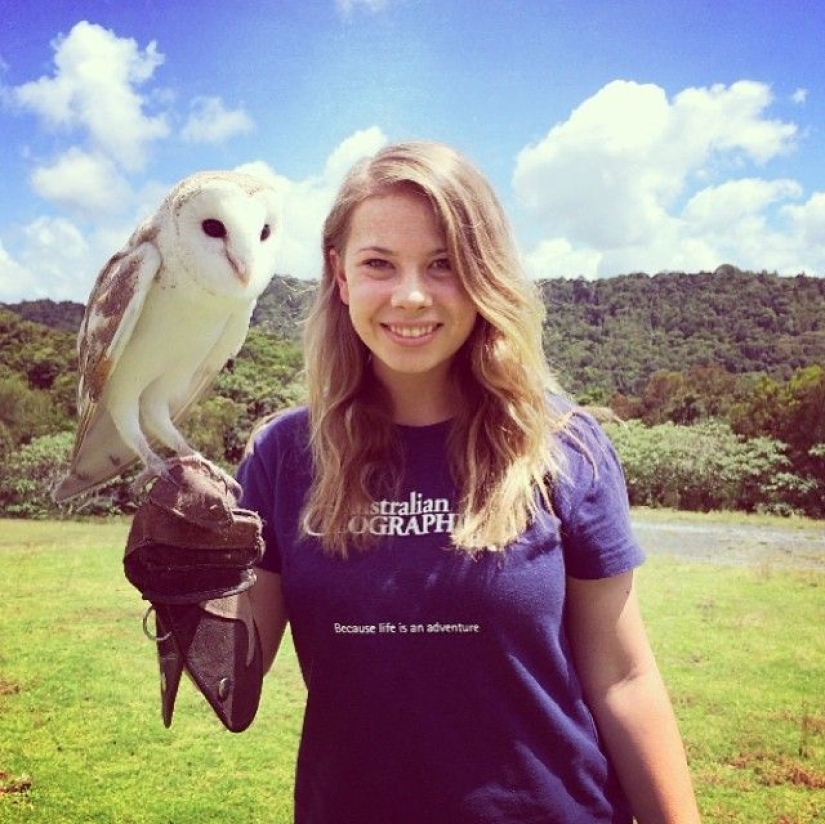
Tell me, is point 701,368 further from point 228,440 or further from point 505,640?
point 505,640

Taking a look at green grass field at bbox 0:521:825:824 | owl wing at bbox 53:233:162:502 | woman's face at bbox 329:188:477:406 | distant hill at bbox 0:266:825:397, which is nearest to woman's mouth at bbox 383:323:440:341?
woman's face at bbox 329:188:477:406

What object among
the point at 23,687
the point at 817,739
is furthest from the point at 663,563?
the point at 23,687

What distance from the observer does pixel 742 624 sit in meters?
5.61

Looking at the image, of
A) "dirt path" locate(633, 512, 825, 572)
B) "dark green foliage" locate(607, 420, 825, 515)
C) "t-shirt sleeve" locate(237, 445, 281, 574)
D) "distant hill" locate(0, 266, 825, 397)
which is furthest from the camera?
"distant hill" locate(0, 266, 825, 397)

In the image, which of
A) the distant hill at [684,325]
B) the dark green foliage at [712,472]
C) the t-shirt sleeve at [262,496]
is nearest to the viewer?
the t-shirt sleeve at [262,496]

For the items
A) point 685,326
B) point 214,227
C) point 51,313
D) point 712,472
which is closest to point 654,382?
point 712,472

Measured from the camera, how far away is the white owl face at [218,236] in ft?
3.87

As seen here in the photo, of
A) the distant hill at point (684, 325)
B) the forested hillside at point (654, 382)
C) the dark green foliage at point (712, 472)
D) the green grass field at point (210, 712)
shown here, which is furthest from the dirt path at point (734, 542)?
the distant hill at point (684, 325)

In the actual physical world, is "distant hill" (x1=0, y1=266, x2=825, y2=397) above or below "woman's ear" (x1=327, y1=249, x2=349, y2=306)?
above

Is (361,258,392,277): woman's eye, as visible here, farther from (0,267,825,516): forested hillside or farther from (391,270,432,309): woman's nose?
(0,267,825,516): forested hillside

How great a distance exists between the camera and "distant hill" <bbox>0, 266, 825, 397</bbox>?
11719mm

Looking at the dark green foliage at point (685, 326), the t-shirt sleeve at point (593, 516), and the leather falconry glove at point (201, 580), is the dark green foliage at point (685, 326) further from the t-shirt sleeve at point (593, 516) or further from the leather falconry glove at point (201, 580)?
the leather falconry glove at point (201, 580)

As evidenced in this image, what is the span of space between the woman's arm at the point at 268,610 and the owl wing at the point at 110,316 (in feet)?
1.34

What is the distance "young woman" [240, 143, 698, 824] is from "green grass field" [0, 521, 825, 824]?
2.81 metres
